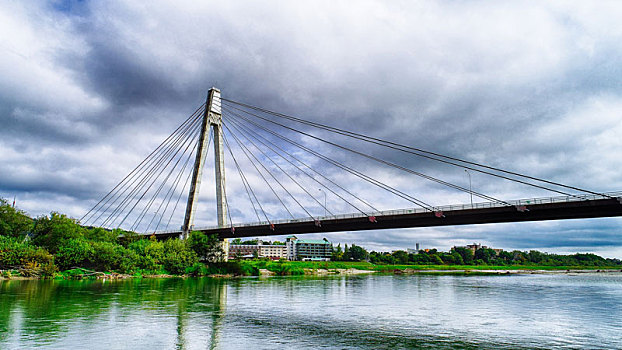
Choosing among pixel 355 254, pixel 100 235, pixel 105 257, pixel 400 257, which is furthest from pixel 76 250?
pixel 400 257

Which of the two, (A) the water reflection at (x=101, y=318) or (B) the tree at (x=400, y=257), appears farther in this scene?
(B) the tree at (x=400, y=257)

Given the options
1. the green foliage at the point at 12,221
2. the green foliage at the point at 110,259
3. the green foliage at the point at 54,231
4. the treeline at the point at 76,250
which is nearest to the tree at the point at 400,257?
the treeline at the point at 76,250

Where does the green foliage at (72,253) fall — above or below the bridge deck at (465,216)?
below

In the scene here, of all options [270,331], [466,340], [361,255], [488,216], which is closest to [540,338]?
[466,340]

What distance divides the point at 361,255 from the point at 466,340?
156 meters

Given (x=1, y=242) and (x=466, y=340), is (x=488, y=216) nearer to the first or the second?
(x=466, y=340)

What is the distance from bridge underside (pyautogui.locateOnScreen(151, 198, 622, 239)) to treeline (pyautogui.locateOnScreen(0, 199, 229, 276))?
358 inches

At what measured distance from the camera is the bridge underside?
135ft

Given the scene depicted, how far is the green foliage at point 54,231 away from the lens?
6327 cm

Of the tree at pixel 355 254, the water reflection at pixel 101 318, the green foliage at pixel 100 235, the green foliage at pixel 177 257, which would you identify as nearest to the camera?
the water reflection at pixel 101 318

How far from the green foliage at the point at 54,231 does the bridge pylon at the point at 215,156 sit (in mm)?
19601

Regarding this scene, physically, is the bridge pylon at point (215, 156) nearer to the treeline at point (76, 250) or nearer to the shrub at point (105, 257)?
the treeline at point (76, 250)

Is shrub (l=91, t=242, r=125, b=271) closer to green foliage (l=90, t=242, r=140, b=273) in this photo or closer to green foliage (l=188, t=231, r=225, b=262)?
green foliage (l=90, t=242, r=140, b=273)

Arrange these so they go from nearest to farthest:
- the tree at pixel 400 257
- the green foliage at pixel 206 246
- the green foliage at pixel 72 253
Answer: the green foliage at pixel 72 253 < the green foliage at pixel 206 246 < the tree at pixel 400 257
